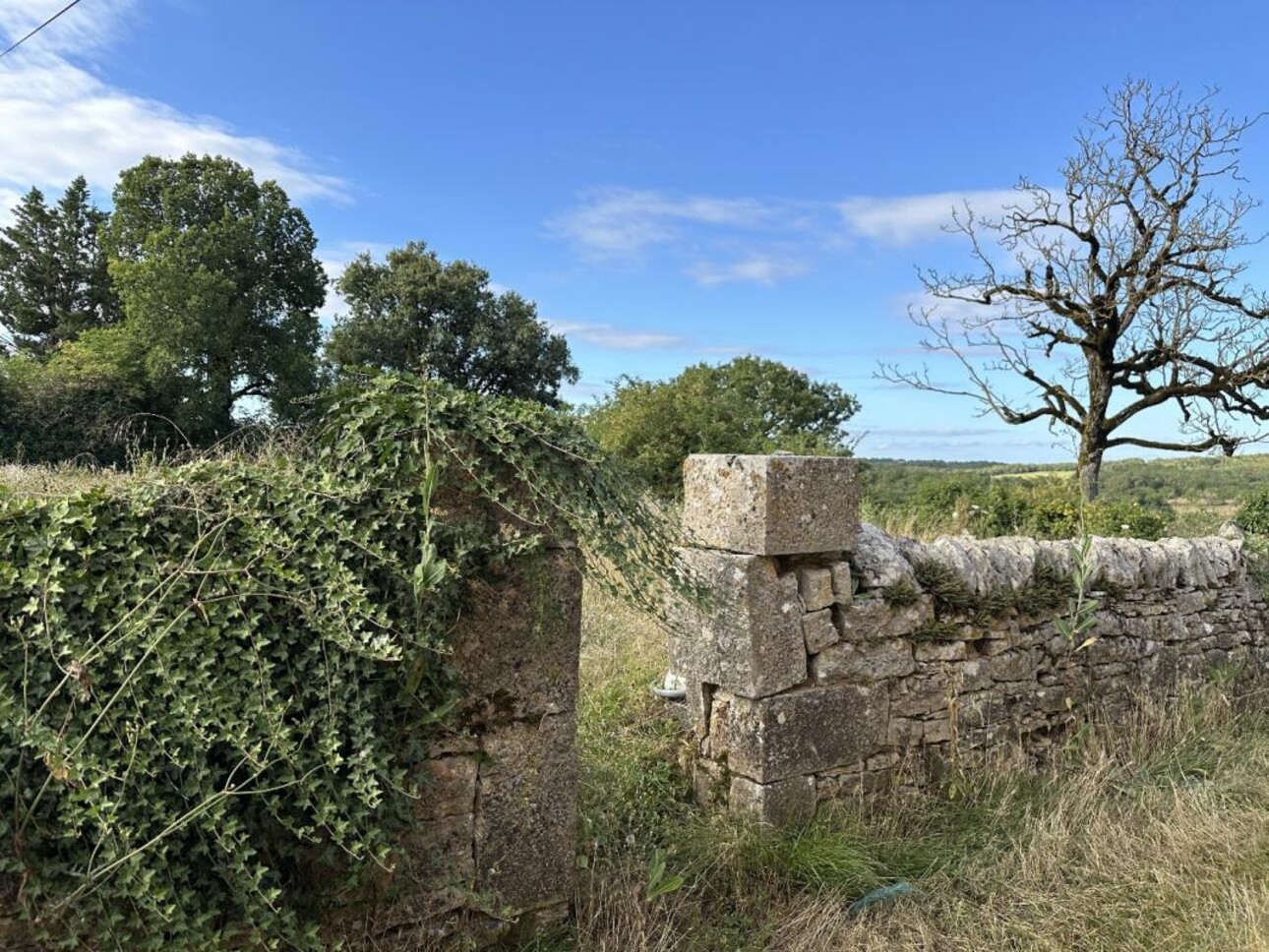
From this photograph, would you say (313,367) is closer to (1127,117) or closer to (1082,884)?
(1127,117)

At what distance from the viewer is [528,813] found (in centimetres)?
280

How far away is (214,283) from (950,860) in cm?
2690

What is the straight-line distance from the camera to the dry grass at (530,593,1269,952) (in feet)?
10.0

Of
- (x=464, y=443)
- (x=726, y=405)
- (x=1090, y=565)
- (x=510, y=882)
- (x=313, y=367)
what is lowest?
(x=510, y=882)

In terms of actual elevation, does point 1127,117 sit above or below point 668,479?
above

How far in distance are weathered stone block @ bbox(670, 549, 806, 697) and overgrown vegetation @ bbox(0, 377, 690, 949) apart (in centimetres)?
137

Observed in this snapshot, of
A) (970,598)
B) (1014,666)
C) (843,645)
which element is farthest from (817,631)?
(1014,666)

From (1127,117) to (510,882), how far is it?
60.8 ft

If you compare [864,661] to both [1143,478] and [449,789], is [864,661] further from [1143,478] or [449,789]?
[1143,478]

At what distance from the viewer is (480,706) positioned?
2730 mm

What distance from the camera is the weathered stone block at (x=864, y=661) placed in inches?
154

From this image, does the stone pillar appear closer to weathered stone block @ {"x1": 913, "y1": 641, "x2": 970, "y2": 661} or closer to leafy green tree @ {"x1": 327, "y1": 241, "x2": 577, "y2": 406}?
weathered stone block @ {"x1": 913, "y1": 641, "x2": 970, "y2": 661}

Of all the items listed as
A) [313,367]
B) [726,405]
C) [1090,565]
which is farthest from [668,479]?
[313,367]

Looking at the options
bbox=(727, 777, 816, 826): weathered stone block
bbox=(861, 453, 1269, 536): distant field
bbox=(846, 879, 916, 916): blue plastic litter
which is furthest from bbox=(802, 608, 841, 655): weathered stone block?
bbox=(861, 453, 1269, 536): distant field
